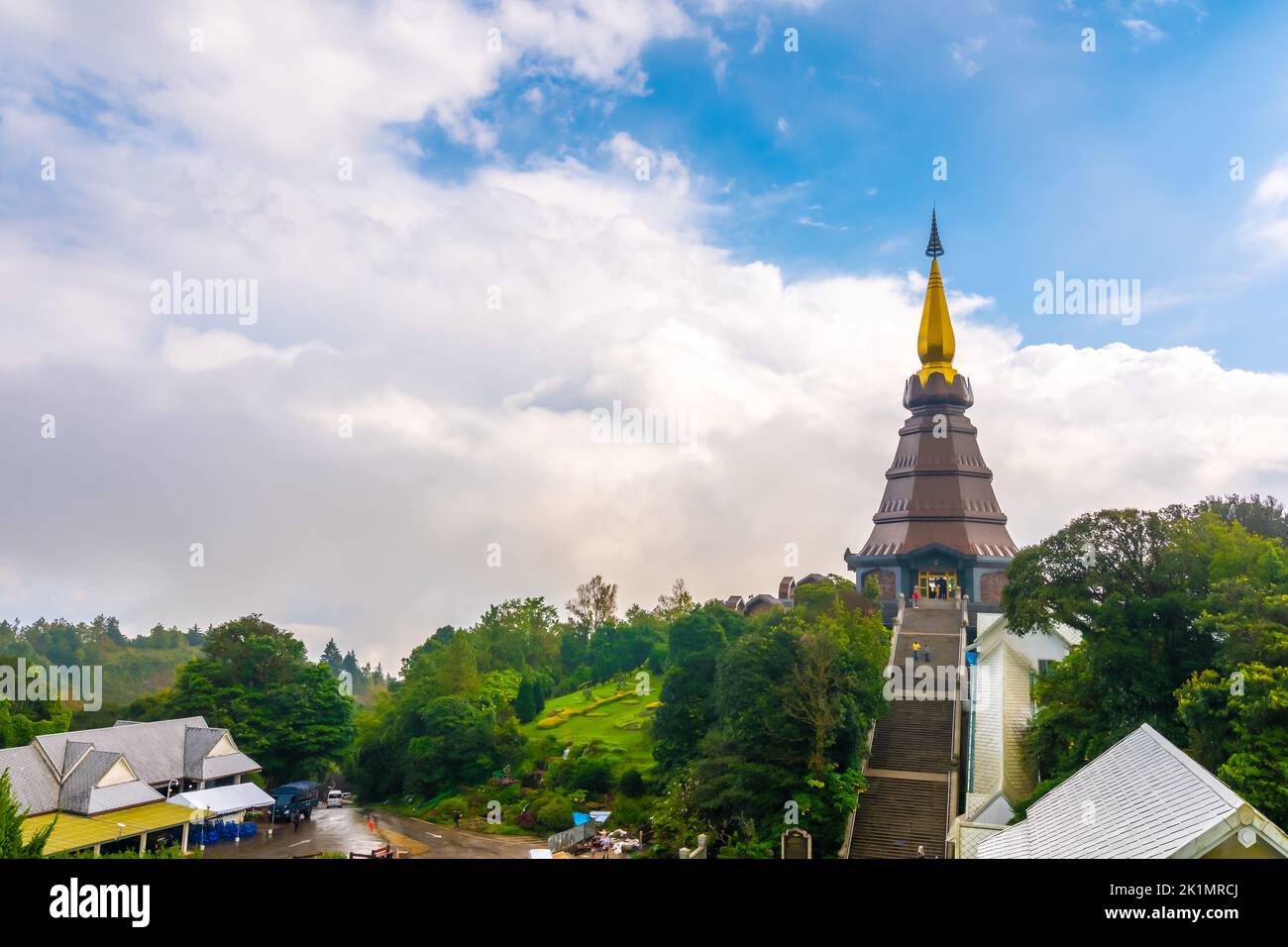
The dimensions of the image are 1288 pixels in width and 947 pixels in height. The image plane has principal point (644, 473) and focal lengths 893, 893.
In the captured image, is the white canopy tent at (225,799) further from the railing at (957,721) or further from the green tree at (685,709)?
the railing at (957,721)

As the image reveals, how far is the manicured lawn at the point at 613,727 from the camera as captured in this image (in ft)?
124

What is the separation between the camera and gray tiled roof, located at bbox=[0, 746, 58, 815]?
28.4m

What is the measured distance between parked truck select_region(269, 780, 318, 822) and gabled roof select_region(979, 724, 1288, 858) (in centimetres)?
2880

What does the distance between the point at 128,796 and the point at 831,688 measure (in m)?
23.5

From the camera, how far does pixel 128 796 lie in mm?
29906

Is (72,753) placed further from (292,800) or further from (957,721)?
(957,721)

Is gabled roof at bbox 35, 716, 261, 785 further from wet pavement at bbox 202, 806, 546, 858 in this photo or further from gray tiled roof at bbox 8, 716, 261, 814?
wet pavement at bbox 202, 806, 546, 858

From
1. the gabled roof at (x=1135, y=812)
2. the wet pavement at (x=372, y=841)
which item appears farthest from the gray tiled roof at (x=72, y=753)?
the gabled roof at (x=1135, y=812)

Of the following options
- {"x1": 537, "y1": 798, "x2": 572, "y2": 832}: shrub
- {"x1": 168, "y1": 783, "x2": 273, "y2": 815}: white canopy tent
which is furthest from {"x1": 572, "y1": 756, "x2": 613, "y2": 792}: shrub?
{"x1": 168, "y1": 783, "x2": 273, "y2": 815}: white canopy tent

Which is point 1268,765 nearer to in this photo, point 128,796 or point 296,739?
point 128,796

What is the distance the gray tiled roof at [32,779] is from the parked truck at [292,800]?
292 inches

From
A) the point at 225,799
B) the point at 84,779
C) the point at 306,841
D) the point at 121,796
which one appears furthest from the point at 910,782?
the point at 84,779
